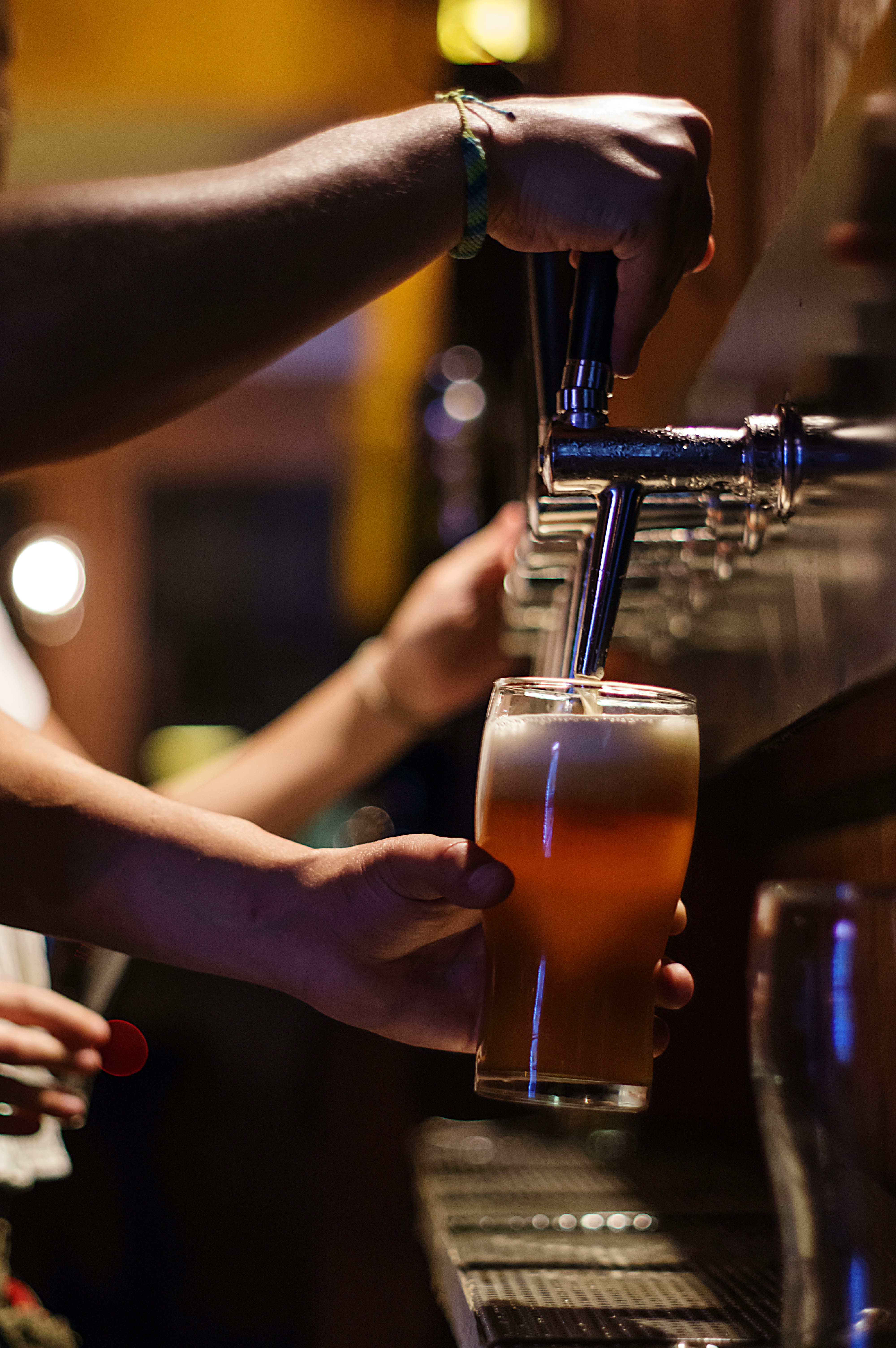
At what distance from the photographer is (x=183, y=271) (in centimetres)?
53

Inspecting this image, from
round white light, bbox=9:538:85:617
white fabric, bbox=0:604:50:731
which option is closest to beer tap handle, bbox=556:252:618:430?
white fabric, bbox=0:604:50:731

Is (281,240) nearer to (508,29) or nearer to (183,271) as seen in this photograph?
(183,271)

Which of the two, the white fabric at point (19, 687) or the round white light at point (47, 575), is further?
the round white light at point (47, 575)

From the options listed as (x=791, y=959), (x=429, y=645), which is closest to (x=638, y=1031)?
(x=791, y=959)

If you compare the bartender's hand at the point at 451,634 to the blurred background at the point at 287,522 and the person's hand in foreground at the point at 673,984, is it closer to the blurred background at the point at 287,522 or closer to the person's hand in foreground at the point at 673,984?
the blurred background at the point at 287,522

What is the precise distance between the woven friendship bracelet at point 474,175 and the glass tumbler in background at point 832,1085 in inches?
14.9

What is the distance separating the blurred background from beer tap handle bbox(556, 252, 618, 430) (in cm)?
26

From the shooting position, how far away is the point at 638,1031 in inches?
23.6

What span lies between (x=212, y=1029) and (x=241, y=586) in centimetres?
216

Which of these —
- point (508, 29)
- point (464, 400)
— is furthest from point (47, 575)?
point (508, 29)

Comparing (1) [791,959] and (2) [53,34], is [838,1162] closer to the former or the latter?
(1) [791,959]

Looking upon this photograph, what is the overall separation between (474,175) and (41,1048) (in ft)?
1.91

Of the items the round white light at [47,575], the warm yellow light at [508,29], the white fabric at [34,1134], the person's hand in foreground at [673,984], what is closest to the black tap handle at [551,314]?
the person's hand in foreground at [673,984]

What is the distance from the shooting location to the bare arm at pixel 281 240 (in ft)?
1.73
